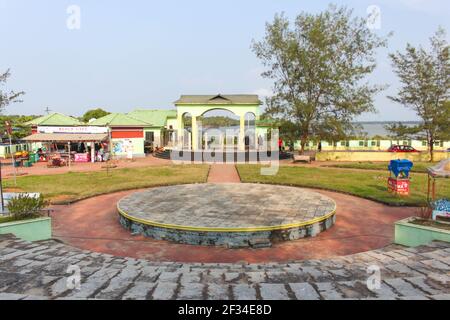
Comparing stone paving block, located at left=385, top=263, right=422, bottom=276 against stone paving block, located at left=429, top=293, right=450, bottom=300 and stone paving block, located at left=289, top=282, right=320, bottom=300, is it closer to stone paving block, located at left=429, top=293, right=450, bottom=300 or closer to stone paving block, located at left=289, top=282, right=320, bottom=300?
stone paving block, located at left=429, top=293, right=450, bottom=300

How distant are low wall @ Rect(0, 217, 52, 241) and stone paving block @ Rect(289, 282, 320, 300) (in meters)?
7.76

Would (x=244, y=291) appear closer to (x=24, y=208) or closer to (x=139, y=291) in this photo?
(x=139, y=291)

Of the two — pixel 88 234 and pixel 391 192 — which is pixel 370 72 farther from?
pixel 88 234

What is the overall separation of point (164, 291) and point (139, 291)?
40 cm

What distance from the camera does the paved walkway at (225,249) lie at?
354 inches

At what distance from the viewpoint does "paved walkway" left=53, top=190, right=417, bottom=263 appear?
9000mm

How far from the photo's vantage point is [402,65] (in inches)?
1223

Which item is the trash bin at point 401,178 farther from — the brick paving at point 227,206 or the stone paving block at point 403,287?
the stone paving block at point 403,287

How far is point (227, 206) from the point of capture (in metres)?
12.5

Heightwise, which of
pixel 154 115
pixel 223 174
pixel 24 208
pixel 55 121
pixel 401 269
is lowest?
pixel 401 269

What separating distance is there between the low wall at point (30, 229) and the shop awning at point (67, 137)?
23.0 metres

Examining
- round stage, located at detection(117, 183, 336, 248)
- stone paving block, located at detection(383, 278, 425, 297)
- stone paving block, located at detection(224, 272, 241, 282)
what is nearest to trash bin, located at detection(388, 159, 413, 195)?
round stage, located at detection(117, 183, 336, 248)

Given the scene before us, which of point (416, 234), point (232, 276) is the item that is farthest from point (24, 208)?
point (416, 234)
